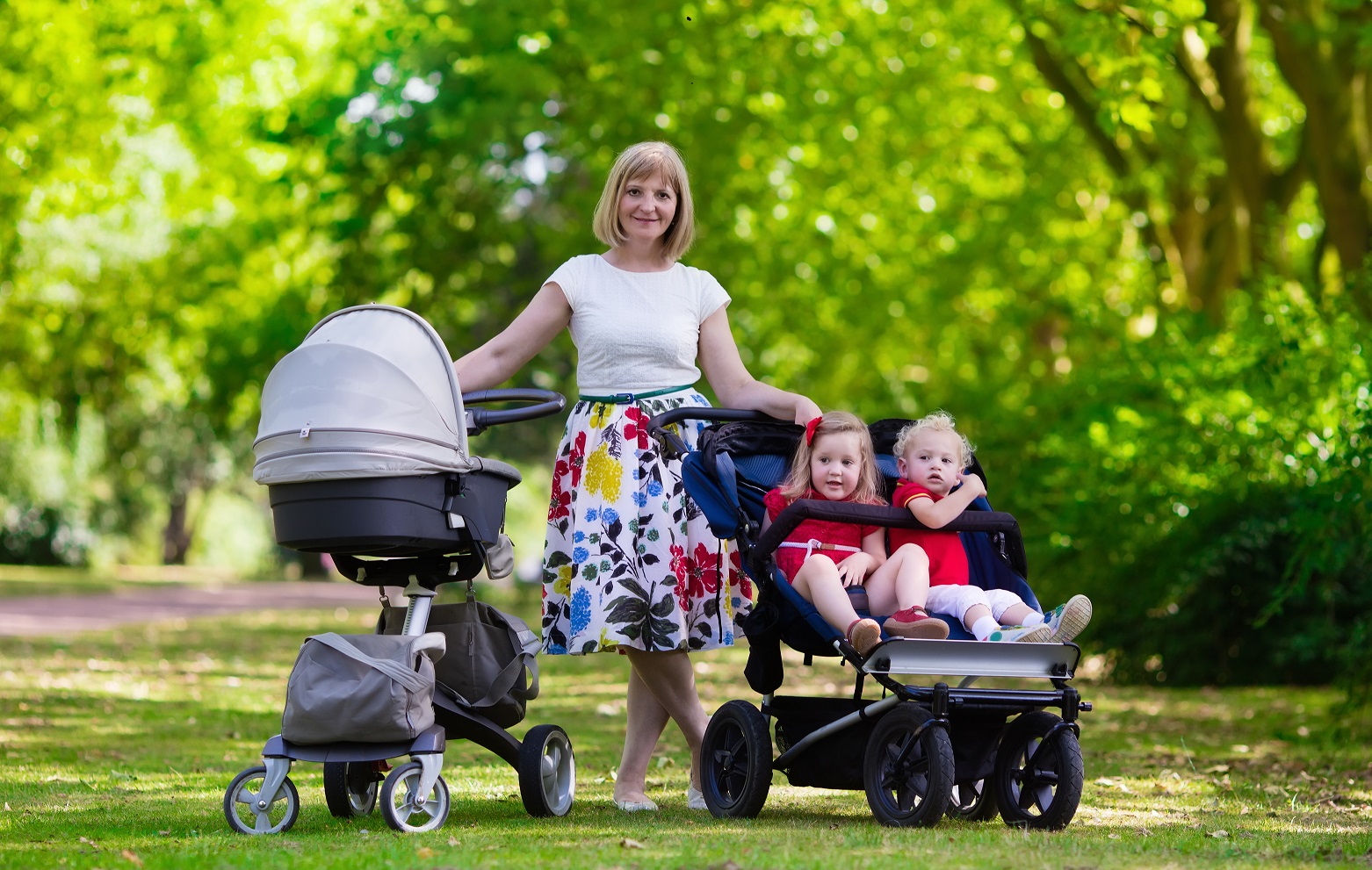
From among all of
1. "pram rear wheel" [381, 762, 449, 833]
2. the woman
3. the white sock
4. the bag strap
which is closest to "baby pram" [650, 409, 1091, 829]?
the white sock

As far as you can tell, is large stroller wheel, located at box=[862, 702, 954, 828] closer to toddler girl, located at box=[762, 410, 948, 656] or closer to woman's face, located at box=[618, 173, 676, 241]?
toddler girl, located at box=[762, 410, 948, 656]

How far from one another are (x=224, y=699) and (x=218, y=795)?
3993 mm

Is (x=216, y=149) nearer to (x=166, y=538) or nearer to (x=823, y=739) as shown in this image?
(x=823, y=739)

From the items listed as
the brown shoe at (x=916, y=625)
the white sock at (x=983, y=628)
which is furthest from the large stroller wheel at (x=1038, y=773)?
the brown shoe at (x=916, y=625)

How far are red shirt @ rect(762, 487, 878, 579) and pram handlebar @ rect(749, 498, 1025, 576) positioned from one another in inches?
4.0

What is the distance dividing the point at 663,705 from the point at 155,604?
716 inches

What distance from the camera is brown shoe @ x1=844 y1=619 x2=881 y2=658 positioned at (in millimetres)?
4523

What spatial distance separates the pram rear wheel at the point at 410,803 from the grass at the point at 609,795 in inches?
3.9

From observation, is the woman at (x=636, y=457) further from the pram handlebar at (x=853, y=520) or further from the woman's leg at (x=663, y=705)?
the pram handlebar at (x=853, y=520)

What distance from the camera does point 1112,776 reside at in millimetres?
6656

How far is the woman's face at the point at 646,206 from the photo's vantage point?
538cm

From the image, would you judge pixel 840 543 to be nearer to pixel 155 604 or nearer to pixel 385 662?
pixel 385 662

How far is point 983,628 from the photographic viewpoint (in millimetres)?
4766

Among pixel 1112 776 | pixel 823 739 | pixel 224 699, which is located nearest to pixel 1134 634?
pixel 1112 776
